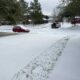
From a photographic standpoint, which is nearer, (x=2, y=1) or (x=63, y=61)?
(x=63, y=61)

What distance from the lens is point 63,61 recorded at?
12188mm

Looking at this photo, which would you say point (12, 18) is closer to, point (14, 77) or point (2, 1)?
point (2, 1)

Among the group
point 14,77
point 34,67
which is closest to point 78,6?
point 34,67

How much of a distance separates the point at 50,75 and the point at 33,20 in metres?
81.9

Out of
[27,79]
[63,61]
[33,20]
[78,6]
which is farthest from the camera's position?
[33,20]

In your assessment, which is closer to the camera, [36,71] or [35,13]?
[36,71]

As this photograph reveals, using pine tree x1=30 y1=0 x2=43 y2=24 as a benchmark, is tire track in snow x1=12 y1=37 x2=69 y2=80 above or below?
above

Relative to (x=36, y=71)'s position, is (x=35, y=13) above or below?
below

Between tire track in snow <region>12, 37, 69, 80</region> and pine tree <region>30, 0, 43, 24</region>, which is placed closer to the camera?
tire track in snow <region>12, 37, 69, 80</region>

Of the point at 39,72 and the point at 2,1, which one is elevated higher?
the point at 2,1

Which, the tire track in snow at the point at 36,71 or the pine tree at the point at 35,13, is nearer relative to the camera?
the tire track in snow at the point at 36,71

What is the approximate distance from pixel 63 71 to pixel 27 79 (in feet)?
6.19

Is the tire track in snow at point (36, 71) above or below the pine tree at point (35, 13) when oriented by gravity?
above

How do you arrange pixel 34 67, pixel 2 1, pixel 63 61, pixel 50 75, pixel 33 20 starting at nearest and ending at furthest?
pixel 50 75, pixel 34 67, pixel 63 61, pixel 2 1, pixel 33 20
